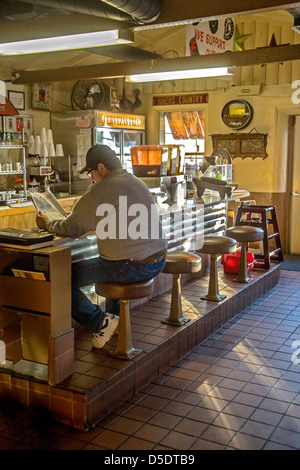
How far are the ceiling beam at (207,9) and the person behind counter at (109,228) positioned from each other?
167 centimetres

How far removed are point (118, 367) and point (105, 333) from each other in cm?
37

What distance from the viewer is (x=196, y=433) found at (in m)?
3.12

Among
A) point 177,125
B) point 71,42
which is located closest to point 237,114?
point 177,125

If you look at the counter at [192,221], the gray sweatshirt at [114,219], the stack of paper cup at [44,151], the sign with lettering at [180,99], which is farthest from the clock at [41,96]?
the gray sweatshirt at [114,219]

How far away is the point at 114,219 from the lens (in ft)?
11.5

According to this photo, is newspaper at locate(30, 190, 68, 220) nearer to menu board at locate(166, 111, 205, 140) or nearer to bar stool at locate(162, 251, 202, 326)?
bar stool at locate(162, 251, 202, 326)

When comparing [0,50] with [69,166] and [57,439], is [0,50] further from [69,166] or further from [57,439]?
[69,166]

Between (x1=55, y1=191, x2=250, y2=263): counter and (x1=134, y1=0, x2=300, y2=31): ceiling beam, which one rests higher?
(x1=134, y1=0, x2=300, y2=31): ceiling beam

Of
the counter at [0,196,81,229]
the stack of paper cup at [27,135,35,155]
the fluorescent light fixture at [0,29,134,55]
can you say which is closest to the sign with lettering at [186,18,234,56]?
the fluorescent light fixture at [0,29,134,55]

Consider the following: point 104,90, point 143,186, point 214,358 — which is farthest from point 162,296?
point 104,90

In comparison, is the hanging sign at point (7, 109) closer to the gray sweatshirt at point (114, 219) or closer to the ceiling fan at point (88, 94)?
the ceiling fan at point (88, 94)

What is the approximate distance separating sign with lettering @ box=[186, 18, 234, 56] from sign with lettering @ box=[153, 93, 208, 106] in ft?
8.56

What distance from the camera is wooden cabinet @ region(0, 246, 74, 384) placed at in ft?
10.7

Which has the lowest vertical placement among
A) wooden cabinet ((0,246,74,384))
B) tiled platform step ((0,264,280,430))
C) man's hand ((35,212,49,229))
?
tiled platform step ((0,264,280,430))
